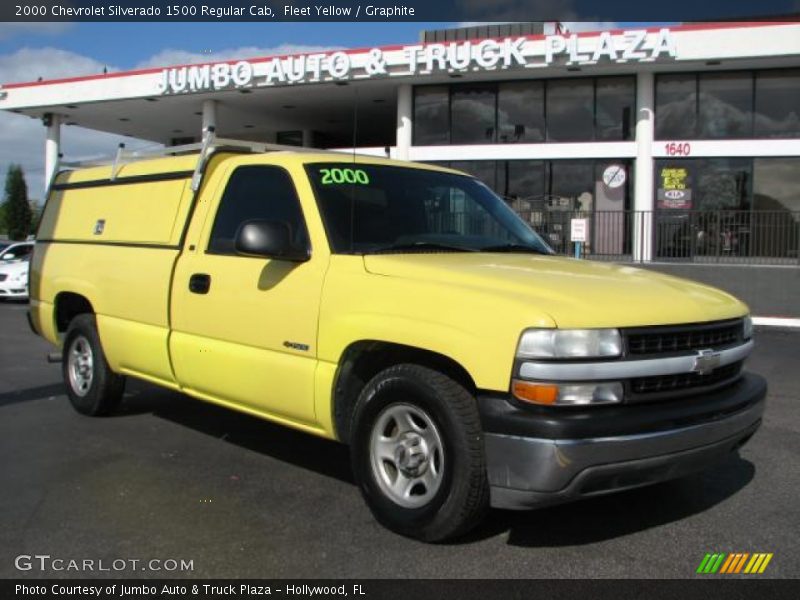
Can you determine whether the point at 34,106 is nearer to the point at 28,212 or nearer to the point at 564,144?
the point at 564,144

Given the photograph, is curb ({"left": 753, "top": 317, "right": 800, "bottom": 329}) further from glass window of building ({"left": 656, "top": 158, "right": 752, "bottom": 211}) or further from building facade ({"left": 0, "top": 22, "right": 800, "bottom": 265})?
glass window of building ({"left": 656, "top": 158, "right": 752, "bottom": 211})

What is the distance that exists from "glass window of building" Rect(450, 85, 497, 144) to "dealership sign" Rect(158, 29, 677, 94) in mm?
1231

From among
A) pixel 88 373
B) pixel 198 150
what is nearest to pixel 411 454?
pixel 198 150

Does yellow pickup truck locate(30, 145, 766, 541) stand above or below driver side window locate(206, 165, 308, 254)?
below

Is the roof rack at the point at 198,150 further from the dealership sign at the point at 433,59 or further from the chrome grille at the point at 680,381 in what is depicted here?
the dealership sign at the point at 433,59

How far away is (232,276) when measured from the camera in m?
4.61

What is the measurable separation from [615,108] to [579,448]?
1839cm

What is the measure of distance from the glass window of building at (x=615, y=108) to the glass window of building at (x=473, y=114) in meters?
2.86

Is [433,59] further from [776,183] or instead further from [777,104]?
[776,183]

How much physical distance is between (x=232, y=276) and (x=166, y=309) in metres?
0.76

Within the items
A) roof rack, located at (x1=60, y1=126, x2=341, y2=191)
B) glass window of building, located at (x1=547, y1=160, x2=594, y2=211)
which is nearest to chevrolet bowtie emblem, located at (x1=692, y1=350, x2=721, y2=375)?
roof rack, located at (x1=60, y1=126, x2=341, y2=191)

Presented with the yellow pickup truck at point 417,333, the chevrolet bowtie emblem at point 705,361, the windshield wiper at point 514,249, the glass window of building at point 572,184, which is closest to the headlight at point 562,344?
Result: the yellow pickup truck at point 417,333

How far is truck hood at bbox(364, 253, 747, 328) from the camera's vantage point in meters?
3.28
